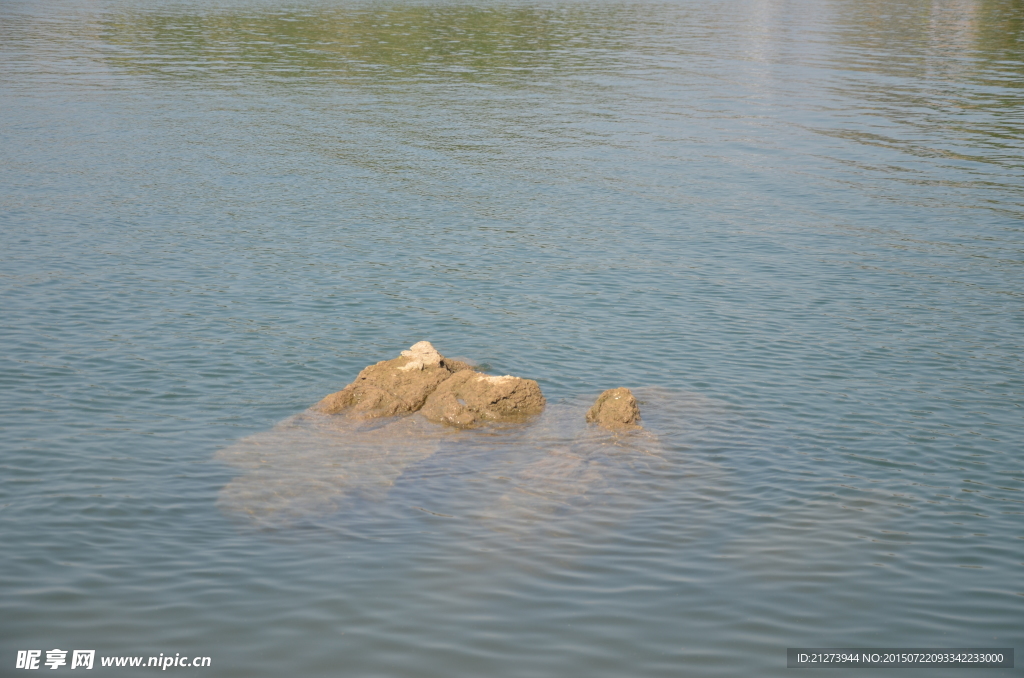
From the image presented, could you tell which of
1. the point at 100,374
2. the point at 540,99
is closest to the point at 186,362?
the point at 100,374

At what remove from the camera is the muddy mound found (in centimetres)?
2288

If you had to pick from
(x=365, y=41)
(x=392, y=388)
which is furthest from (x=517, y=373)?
(x=365, y=41)

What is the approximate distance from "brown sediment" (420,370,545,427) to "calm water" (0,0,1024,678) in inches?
24.4

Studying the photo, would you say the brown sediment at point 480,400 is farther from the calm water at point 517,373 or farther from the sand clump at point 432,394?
the calm water at point 517,373

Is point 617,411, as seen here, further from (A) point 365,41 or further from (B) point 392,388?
(A) point 365,41

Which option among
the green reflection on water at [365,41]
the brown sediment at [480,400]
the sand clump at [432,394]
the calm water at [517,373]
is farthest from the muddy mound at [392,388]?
the green reflection on water at [365,41]

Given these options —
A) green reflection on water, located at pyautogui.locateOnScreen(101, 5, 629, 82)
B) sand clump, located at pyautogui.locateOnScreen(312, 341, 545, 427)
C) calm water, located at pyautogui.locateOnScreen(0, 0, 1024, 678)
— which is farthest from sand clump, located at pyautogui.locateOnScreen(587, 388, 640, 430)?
green reflection on water, located at pyautogui.locateOnScreen(101, 5, 629, 82)

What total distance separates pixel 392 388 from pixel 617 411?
16.7 feet

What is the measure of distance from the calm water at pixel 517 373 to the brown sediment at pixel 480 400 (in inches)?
24.4

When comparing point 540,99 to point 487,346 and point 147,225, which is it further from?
point 487,346

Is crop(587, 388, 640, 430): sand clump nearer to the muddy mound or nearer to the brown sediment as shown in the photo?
the brown sediment

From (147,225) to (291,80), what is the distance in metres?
34.2

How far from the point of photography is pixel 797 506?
19.1 m

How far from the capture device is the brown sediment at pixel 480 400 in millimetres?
22438
